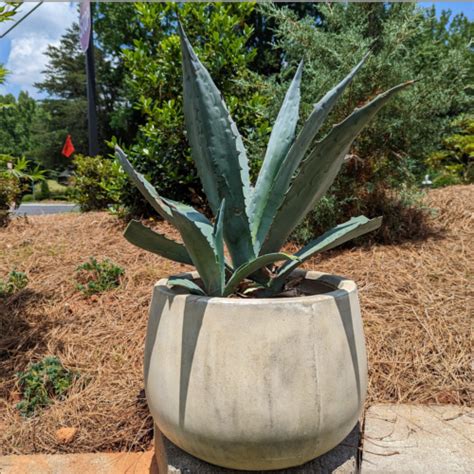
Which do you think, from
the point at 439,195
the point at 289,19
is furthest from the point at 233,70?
the point at 439,195

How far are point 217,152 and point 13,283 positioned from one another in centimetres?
234

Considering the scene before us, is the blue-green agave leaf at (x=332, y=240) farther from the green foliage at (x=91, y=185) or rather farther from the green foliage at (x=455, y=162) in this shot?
the green foliage at (x=455, y=162)

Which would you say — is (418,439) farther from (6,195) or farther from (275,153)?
(6,195)

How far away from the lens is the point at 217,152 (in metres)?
1.65

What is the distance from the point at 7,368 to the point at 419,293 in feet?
8.30

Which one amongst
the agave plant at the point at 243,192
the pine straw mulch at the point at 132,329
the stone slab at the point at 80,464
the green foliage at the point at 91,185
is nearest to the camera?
the agave plant at the point at 243,192

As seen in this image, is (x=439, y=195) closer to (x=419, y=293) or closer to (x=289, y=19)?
(x=419, y=293)

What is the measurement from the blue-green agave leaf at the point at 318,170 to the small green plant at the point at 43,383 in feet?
4.66

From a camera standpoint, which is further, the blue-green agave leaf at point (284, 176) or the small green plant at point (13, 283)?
the small green plant at point (13, 283)

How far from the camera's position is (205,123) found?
5.34 ft

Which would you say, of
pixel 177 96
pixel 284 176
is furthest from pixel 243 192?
pixel 177 96

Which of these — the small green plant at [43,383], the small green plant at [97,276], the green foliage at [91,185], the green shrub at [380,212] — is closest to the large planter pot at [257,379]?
the small green plant at [43,383]

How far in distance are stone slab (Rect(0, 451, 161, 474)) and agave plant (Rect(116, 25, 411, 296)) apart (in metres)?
0.88

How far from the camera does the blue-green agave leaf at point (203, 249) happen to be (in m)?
1.41
